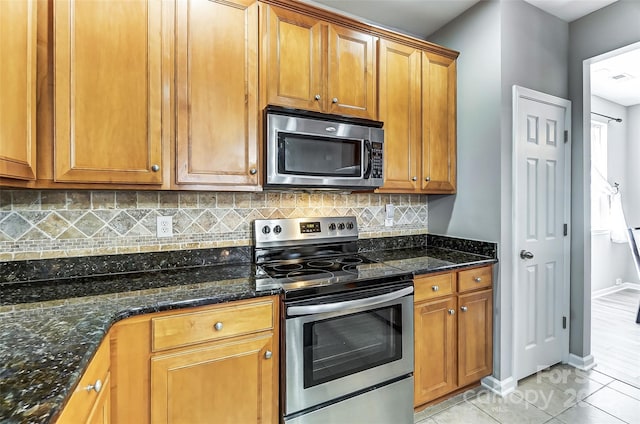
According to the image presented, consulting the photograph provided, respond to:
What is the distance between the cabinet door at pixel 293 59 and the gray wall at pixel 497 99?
46.2 inches

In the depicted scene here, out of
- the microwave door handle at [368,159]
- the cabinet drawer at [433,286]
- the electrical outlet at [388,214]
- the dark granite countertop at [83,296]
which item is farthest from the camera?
the electrical outlet at [388,214]

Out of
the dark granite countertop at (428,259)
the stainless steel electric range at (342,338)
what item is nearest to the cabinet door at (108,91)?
the stainless steel electric range at (342,338)

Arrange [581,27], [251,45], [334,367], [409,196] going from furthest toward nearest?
[409,196]
[581,27]
[251,45]
[334,367]

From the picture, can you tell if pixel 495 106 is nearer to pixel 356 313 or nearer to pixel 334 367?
pixel 356 313

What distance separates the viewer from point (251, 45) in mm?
1744

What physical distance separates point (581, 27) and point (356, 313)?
2798 millimetres

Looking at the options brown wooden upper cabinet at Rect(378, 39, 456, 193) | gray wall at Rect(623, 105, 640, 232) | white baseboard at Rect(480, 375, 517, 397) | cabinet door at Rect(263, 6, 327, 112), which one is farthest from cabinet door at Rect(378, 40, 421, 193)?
gray wall at Rect(623, 105, 640, 232)

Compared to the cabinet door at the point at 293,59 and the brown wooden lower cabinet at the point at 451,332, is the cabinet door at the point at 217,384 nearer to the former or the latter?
the brown wooden lower cabinet at the point at 451,332

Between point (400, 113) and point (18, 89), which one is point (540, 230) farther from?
point (18, 89)

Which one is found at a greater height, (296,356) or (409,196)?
(409,196)

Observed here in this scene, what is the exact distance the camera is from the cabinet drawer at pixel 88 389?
0.76 metres

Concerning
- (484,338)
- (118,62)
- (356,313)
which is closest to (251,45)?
(118,62)

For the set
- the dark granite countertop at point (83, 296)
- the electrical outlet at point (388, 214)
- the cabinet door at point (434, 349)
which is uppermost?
the electrical outlet at point (388, 214)

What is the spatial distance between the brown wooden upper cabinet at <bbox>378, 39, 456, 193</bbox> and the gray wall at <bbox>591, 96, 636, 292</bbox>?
10.4ft
